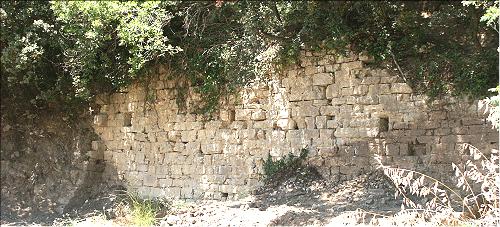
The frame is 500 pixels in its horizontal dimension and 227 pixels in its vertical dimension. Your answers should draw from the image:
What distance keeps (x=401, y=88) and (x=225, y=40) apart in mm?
3026

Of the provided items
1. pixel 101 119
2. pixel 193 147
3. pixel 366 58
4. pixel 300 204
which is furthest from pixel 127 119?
pixel 366 58

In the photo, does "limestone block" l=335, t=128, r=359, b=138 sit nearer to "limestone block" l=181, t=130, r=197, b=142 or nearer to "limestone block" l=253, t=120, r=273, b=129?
"limestone block" l=253, t=120, r=273, b=129

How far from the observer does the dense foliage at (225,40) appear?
856 cm

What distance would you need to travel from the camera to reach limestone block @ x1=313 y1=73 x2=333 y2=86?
29.8 feet

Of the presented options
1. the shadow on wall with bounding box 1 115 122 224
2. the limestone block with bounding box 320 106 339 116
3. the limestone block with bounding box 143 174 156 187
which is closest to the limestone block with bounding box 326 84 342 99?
the limestone block with bounding box 320 106 339 116

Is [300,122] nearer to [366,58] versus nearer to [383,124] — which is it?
[383,124]

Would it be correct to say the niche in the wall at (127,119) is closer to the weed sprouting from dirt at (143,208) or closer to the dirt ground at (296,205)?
the weed sprouting from dirt at (143,208)

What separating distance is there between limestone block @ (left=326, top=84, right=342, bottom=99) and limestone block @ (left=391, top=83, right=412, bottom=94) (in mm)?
813

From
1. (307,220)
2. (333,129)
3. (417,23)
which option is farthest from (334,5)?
(307,220)

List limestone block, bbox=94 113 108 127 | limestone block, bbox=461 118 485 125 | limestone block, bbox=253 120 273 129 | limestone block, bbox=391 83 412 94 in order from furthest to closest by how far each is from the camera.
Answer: limestone block, bbox=94 113 108 127
limestone block, bbox=253 120 273 129
limestone block, bbox=391 83 412 94
limestone block, bbox=461 118 485 125

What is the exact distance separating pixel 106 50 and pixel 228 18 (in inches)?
86.8

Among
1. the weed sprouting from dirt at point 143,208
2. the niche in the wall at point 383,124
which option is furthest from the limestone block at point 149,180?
the niche in the wall at point 383,124

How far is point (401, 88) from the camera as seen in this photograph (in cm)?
855

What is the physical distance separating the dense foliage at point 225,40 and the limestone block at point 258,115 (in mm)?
527
